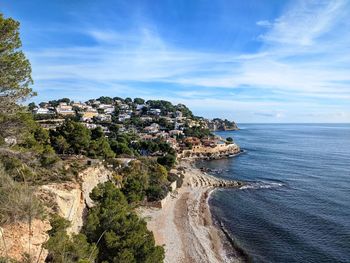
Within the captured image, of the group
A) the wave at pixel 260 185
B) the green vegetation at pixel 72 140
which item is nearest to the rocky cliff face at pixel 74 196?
the green vegetation at pixel 72 140

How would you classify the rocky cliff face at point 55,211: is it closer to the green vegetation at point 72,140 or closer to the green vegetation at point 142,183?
the green vegetation at point 142,183

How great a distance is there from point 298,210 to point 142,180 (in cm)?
1892

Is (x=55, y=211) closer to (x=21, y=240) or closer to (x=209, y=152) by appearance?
(x=21, y=240)

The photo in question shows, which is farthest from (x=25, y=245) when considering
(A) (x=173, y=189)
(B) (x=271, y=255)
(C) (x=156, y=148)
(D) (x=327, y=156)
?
(D) (x=327, y=156)

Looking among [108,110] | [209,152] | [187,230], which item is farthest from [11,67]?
[108,110]

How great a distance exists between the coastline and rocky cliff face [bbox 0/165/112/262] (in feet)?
23.1

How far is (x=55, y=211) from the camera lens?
15.0 m

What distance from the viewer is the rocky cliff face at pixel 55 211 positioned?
10.2m

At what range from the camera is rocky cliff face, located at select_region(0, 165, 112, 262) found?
33.6ft

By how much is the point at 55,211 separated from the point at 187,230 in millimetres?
16562

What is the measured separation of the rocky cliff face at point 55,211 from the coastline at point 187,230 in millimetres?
7034

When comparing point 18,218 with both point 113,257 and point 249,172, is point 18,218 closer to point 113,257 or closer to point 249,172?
point 113,257

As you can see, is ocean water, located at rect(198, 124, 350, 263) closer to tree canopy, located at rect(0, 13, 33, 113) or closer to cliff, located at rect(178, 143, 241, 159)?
cliff, located at rect(178, 143, 241, 159)

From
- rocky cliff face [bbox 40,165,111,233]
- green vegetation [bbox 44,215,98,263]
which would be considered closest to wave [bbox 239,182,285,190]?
rocky cliff face [bbox 40,165,111,233]
